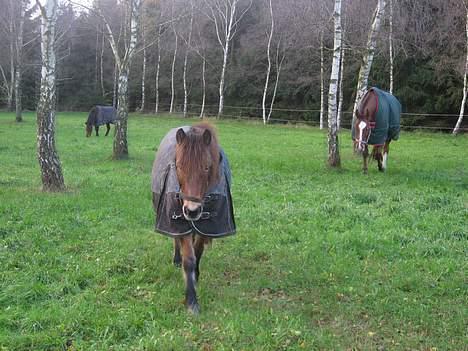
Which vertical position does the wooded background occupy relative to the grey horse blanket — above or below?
above

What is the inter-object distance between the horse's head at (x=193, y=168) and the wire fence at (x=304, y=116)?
82.5ft

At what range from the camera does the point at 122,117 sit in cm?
1390

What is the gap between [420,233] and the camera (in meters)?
6.68

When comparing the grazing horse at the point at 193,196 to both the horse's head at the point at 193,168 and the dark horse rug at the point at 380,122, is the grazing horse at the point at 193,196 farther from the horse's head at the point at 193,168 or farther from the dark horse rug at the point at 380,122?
the dark horse rug at the point at 380,122

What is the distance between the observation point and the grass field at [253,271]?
12.8 ft

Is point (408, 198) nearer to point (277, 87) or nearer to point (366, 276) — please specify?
point (366, 276)

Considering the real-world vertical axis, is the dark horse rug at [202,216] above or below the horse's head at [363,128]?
below

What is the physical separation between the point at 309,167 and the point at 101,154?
7.41 meters

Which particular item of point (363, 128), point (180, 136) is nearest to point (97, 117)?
point (363, 128)

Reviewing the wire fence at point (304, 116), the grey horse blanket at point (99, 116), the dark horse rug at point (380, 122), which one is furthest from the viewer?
the wire fence at point (304, 116)

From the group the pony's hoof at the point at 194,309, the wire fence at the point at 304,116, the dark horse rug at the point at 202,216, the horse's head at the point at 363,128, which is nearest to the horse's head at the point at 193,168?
the dark horse rug at the point at 202,216

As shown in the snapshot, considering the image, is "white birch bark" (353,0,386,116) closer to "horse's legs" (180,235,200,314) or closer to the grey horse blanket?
"horse's legs" (180,235,200,314)

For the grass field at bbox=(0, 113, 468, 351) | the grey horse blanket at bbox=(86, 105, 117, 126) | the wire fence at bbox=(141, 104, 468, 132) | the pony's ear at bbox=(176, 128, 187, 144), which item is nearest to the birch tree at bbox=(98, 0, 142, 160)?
the grass field at bbox=(0, 113, 468, 351)

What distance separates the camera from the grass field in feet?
12.8
